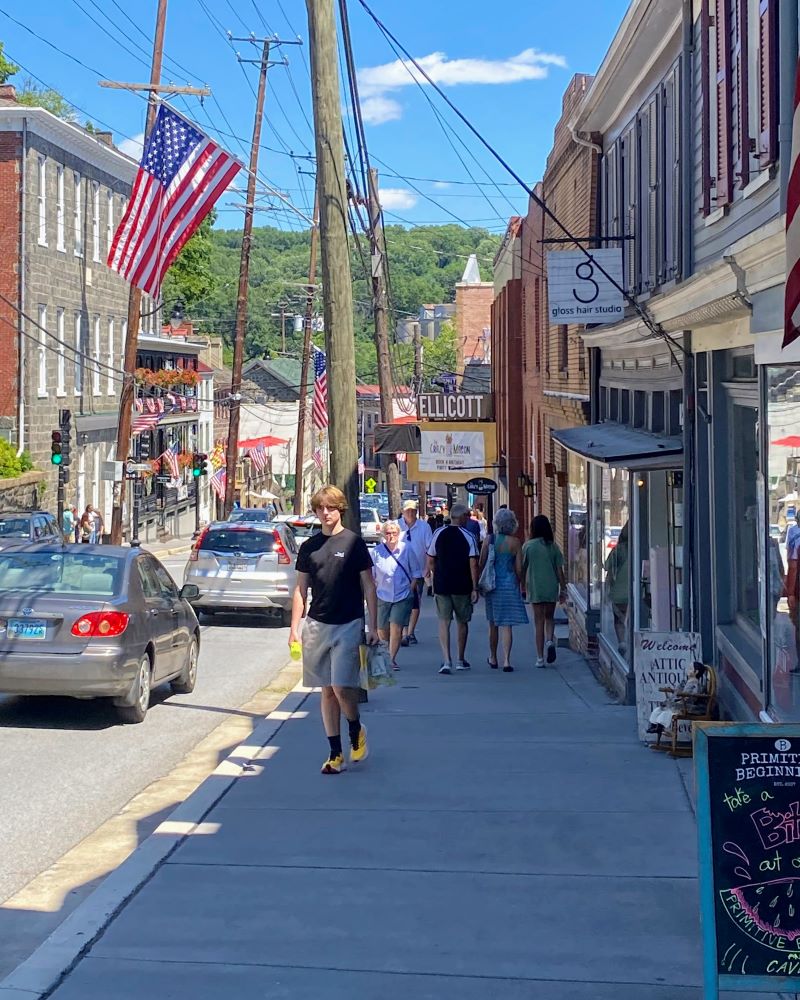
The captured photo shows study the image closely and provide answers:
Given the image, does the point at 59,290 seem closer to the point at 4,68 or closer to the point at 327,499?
the point at 4,68

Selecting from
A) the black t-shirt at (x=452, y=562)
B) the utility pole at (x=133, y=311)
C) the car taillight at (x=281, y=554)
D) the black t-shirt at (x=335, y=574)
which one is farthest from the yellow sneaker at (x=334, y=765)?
the utility pole at (x=133, y=311)

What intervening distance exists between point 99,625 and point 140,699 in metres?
0.89

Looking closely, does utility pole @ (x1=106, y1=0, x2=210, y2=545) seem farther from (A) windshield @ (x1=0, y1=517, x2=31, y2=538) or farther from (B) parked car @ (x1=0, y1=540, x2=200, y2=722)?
(B) parked car @ (x1=0, y1=540, x2=200, y2=722)

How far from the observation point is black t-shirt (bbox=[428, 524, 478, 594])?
572 inches

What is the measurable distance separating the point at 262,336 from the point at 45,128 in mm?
69231

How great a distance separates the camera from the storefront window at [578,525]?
17234mm

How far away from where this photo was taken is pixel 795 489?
718 cm

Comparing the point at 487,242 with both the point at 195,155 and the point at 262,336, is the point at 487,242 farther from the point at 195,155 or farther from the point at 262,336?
the point at 195,155

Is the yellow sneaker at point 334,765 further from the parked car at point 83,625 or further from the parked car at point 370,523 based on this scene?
the parked car at point 370,523

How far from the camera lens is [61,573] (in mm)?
11336

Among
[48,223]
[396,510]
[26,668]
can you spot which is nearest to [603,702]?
[26,668]

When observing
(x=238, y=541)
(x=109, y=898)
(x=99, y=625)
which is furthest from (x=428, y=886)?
(x=238, y=541)

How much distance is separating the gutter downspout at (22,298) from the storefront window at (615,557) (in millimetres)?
26184

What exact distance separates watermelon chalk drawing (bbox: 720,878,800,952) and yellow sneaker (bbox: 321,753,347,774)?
448 centimetres
